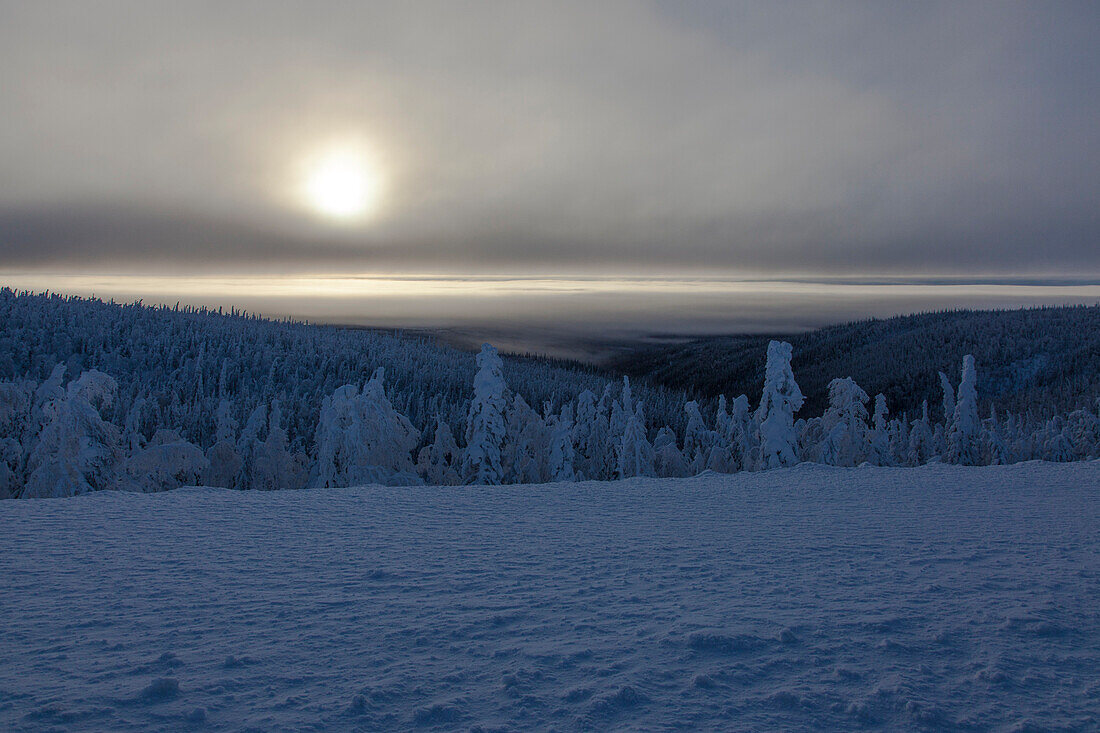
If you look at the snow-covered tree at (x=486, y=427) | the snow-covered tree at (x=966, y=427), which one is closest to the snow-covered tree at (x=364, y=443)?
the snow-covered tree at (x=486, y=427)

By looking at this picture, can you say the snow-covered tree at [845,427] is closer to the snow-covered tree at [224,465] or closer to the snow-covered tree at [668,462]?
the snow-covered tree at [668,462]

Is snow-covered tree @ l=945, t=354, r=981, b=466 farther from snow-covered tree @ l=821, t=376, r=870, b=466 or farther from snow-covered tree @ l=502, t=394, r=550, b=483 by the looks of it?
snow-covered tree @ l=502, t=394, r=550, b=483

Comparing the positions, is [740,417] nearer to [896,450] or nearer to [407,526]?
[896,450]

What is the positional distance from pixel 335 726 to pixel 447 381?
144m

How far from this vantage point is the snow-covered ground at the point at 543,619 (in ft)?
11.9

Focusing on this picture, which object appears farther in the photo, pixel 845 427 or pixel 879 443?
pixel 879 443

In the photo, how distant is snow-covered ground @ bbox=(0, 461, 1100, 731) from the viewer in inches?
143

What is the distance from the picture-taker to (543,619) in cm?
490

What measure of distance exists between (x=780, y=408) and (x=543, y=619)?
76.4 feet

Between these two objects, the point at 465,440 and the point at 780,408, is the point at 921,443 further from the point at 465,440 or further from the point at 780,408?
the point at 465,440

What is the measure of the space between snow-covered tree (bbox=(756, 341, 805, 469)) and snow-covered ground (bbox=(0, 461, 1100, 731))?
16.5 meters

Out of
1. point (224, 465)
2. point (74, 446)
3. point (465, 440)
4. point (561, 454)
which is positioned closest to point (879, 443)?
point (561, 454)

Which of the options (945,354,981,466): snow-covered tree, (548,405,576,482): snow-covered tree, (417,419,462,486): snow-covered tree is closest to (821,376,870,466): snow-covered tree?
(945,354,981,466): snow-covered tree

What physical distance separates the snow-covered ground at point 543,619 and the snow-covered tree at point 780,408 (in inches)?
650
